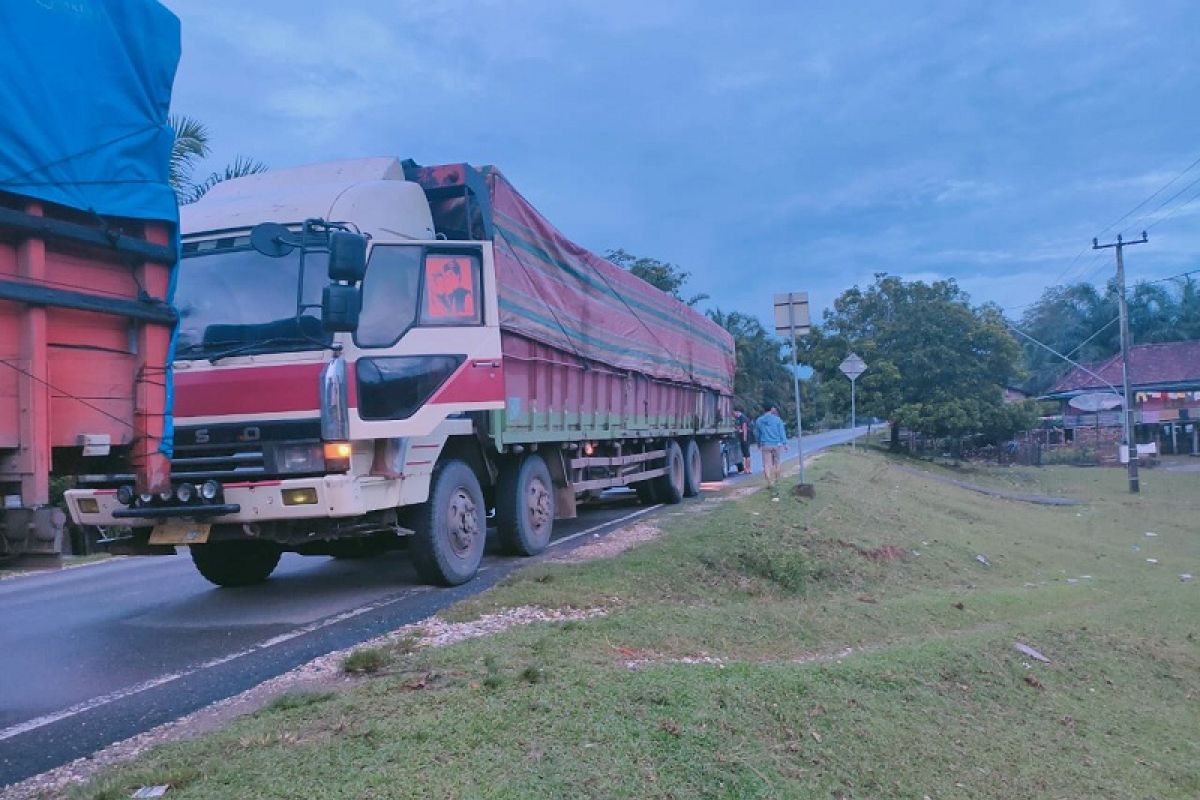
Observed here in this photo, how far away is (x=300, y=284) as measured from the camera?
265 inches

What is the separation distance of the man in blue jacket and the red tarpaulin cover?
1796 millimetres

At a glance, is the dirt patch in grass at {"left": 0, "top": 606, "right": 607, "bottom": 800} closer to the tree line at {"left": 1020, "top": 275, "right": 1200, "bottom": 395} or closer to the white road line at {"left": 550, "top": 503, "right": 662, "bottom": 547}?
the white road line at {"left": 550, "top": 503, "right": 662, "bottom": 547}

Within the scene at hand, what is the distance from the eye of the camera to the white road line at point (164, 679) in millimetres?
4531

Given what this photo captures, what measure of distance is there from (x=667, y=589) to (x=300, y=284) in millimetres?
3925

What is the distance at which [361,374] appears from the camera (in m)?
6.71

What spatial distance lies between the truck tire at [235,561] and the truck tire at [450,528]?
5.43 feet

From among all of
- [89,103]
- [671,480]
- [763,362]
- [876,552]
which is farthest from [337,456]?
[763,362]

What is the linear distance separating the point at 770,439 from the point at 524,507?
863cm

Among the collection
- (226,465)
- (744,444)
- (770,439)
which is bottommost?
(744,444)

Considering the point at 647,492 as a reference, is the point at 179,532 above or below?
above

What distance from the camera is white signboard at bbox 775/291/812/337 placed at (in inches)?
553

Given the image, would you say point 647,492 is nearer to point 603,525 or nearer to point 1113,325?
point 603,525

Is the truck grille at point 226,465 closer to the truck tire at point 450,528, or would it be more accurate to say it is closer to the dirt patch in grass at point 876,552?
the truck tire at point 450,528

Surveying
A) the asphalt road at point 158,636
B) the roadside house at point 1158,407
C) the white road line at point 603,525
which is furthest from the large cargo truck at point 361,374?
the roadside house at point 1158,407
